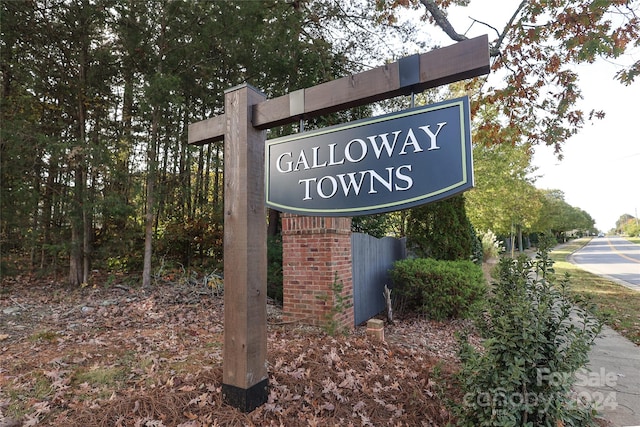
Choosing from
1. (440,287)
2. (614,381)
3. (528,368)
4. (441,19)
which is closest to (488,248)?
(440,287)

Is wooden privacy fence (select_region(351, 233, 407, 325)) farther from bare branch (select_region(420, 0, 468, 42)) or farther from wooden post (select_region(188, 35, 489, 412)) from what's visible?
bare branch (select_region(420, 0, 468, 42))

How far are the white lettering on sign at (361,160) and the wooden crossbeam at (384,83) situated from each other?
0.25m

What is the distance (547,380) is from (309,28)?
867 centimetres

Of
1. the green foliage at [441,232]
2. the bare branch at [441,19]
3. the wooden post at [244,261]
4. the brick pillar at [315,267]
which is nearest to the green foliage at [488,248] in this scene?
the green foliage at [441,232]

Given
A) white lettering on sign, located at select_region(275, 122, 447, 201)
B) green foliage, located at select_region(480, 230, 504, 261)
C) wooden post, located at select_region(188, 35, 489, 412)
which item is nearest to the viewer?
white lettering on sign, located at select_region(275, 122, 447, 201)

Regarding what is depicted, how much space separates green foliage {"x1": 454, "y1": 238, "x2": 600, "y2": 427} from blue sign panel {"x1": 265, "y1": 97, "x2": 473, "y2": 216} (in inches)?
37.2

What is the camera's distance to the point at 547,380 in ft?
6.40

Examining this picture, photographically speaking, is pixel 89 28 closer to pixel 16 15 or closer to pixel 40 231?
pixel 16 15

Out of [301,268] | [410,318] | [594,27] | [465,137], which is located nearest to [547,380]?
[465,137]

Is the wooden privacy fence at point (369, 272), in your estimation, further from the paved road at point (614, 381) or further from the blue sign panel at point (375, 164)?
the blue sign panel at point (375, 164)

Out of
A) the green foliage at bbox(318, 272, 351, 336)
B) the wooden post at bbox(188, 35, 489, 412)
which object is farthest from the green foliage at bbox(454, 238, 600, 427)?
the green foliage at bbox(318, 272, 351, 336)

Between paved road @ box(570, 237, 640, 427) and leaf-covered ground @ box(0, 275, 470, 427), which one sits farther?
paved road @ box(570, 237, 640, 427)

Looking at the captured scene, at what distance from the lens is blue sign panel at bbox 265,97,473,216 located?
167 cm

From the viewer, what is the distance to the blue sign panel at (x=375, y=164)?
65.9 inches
